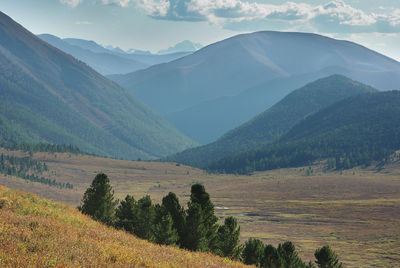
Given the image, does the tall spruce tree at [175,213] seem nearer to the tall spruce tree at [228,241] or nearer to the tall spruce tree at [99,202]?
the tall spruce tree at [99,202]

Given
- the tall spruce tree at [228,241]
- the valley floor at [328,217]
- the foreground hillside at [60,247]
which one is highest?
the foreground hillside at [60,247]

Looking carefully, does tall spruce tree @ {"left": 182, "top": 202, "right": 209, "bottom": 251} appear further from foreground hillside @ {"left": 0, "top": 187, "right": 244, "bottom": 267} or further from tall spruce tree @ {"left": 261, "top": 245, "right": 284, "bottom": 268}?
foreground hillside @ {"left": 0, "top": 187, "right": 244, "bottom": 267}

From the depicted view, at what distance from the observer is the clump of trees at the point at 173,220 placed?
34.8m

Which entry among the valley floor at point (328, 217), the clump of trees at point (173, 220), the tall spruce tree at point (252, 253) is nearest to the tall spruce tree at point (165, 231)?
the clump of trees at point (173, 220)

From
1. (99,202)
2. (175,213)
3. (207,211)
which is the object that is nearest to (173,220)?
(175,213)

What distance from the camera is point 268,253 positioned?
1791 inches

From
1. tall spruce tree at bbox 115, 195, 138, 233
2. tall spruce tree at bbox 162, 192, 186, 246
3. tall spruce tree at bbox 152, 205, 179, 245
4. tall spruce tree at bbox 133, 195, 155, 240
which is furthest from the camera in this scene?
tall spruce tree at bbox 115, 195, 138, 233

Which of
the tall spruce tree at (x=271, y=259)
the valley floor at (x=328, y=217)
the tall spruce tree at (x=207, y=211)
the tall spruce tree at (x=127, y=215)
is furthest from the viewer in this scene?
the valley floor at (x=328, y=217)

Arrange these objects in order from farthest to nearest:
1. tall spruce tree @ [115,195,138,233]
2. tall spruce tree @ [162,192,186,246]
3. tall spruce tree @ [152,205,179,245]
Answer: tall spruce tree @ [115,195,138,233], tall spruce tree @ [162,192,186,246], tall spruce tree @ [152,205,179,245]

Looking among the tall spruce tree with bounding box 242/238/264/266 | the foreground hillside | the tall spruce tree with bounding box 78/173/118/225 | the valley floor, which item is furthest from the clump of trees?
the valley floor

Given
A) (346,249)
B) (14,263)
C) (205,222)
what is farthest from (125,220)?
(346,249)

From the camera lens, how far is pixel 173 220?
119ft

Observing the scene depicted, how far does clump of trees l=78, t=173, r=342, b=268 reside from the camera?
3481 centimetres

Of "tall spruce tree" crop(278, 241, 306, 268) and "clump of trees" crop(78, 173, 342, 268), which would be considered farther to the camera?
"tall spruce tree" crop(278, 241, 306, 268)
